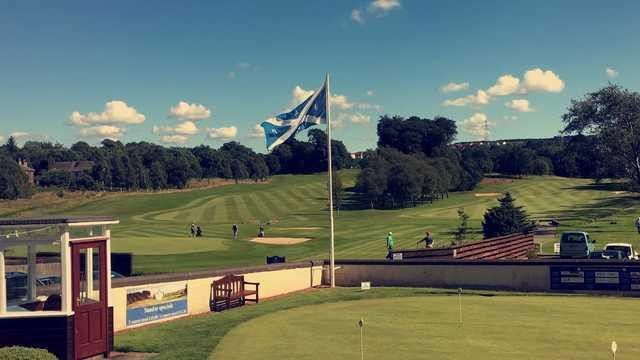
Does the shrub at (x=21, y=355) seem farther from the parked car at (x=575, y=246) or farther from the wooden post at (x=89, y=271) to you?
the parked car at (x=575, y=246)

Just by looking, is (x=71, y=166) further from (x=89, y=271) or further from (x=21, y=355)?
(x=21, y=355)

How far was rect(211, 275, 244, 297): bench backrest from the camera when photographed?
2236 centimetres

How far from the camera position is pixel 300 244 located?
51.1 m

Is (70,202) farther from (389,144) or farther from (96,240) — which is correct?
(96,240)

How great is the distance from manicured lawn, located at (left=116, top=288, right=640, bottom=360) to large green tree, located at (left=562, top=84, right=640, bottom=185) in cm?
5010

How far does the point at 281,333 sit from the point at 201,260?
2552 centimetres

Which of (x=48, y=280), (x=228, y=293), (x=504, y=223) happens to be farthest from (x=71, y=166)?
(x=48, y=280)

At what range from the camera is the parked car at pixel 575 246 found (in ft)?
106

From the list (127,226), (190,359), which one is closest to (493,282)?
(190,359)

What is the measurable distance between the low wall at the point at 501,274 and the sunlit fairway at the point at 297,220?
13.4 m

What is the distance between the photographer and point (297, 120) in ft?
86.7

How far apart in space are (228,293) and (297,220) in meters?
57.3

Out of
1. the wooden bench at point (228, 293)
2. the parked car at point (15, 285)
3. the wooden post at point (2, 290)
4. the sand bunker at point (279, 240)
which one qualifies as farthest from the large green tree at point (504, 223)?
the wooden post at point (2, 290)

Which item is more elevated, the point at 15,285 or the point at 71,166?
the point at 71,166
